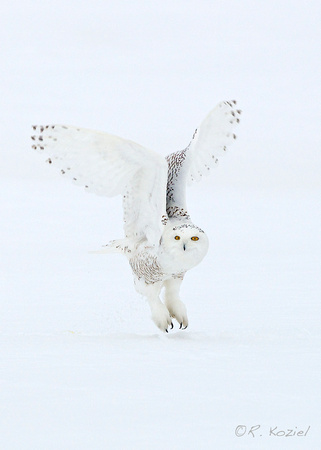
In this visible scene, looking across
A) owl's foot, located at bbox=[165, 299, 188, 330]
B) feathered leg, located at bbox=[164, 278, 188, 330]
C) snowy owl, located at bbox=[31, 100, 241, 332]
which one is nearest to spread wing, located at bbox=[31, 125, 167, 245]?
snowy owl, located at bbox=[31, 100, 241, 332]

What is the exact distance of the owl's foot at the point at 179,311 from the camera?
6.43 m

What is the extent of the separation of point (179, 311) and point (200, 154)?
3.95 feet

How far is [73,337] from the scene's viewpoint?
6.21m

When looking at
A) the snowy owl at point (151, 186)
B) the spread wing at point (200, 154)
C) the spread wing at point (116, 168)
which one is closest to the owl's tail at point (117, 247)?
the snowy owl at point (151, 186)

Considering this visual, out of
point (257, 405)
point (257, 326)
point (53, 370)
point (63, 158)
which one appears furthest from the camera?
point (257, 326)

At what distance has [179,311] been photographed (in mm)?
6422

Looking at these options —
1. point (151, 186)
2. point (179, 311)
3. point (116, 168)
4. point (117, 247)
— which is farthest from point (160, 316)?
point (116, 168)

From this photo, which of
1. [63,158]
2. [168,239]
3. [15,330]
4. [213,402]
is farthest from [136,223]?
[213,402]

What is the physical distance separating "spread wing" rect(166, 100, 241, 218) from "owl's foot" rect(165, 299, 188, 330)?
663 millimetres

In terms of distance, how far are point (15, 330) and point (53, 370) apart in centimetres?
135

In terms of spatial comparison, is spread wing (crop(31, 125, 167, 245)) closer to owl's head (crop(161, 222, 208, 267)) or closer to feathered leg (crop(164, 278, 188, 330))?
owl's head (crop(161, 222, 208, 267))

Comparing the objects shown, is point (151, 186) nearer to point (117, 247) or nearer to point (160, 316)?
point (117, 247)

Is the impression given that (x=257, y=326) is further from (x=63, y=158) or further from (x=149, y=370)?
(x=63, y=158)

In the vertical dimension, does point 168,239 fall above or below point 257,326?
above
